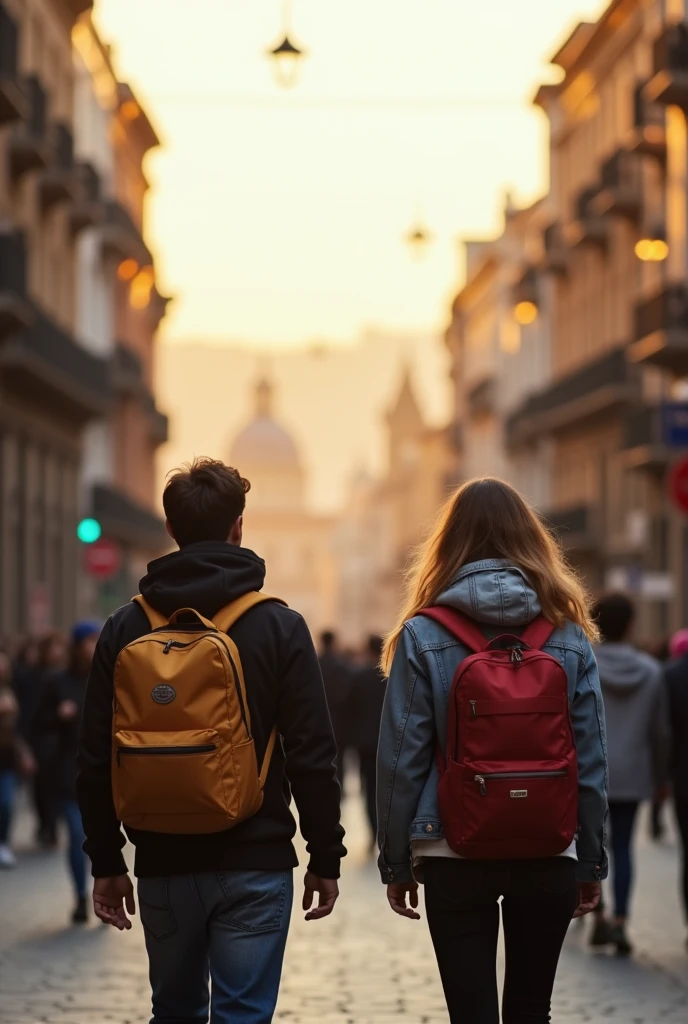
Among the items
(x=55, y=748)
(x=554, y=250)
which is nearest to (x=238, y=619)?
(x=55, y=748)

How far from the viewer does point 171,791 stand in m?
5.58

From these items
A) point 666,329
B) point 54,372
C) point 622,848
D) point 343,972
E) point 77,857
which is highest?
point 666,329

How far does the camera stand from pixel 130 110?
5647cm

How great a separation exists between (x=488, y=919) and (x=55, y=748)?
9.73 metres

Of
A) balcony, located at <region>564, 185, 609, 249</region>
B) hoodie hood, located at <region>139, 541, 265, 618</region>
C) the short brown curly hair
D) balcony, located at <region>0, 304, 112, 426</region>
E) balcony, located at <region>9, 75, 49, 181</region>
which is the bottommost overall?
hoodie hood, located at <region>139, 541, 265, 618</region>

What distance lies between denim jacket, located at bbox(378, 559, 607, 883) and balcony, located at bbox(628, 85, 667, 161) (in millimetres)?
33812

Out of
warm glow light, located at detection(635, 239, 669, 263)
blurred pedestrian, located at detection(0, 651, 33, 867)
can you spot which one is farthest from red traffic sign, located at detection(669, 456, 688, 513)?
warm glow light, located at detection(635, 239, 669, 263)

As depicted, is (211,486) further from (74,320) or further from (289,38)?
(74,320)

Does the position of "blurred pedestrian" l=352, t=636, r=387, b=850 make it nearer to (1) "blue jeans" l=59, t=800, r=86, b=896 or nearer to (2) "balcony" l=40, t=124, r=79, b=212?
(1) "blue jeans" l=59, t=800, r=86, b=896

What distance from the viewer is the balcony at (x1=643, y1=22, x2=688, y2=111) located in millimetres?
34531

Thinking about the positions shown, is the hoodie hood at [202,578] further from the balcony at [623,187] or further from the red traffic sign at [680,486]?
the balcony at [623,187]

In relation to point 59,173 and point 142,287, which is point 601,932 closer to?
point 59,173

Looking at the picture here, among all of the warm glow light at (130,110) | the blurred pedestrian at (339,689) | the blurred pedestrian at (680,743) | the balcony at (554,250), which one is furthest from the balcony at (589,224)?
the blurred pedestrian at (680,743)

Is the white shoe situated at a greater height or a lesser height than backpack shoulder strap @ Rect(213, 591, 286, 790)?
lesser
